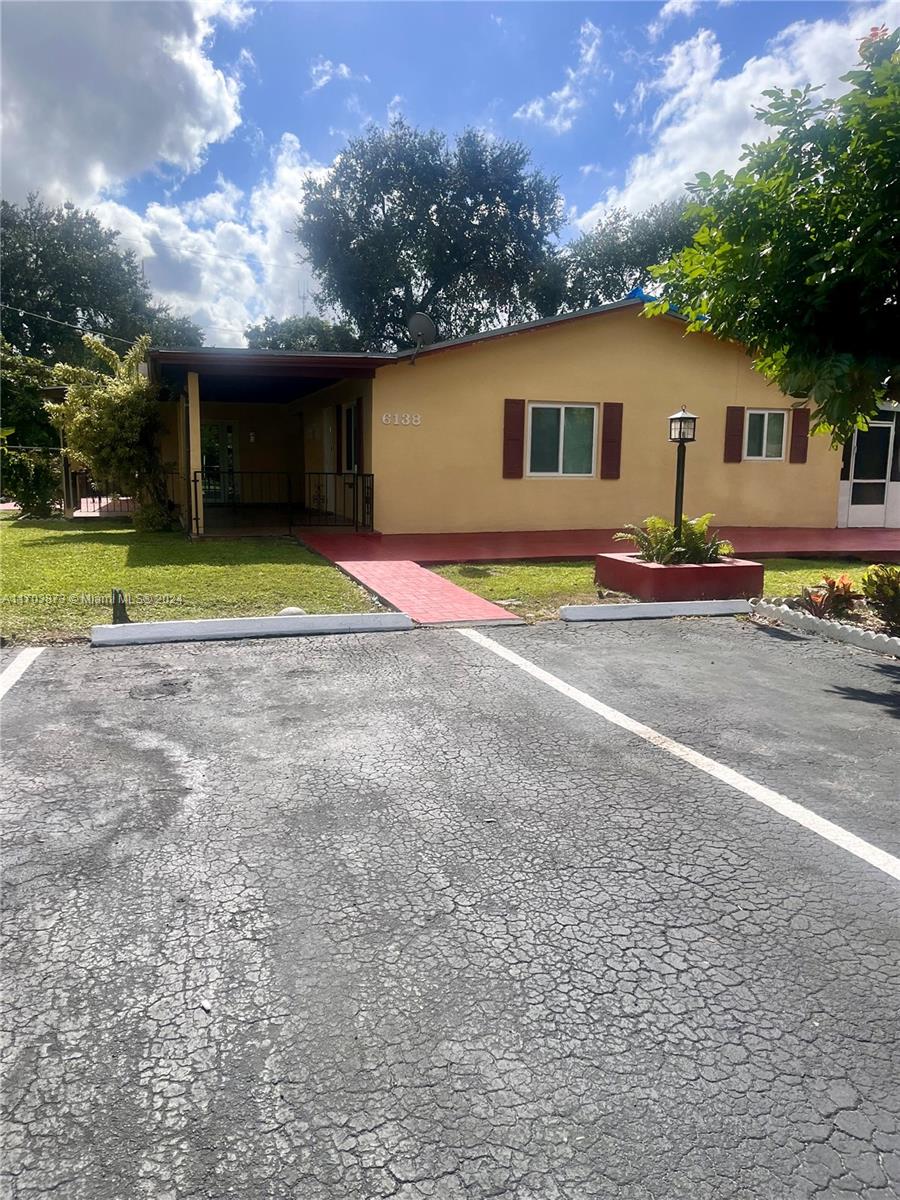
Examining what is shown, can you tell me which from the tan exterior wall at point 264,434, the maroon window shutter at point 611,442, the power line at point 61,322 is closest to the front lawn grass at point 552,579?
the maroon window shutter at point 611,442

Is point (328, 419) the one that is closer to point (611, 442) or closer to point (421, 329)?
point (421, 329)

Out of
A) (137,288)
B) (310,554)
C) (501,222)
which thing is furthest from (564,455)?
(137,288)

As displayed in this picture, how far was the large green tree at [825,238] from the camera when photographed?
5.39 m

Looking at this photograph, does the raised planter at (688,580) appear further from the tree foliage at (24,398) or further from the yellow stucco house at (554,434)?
the tree foliage at (24,398)

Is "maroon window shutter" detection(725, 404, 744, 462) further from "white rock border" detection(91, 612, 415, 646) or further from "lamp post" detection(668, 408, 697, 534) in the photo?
"white rock border" detection(91, 612, 415, 646)

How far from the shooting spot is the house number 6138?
13.4 meters

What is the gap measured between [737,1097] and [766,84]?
6.49 meters

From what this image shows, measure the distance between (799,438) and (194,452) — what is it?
11376 mm

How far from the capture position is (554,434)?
47.4ft

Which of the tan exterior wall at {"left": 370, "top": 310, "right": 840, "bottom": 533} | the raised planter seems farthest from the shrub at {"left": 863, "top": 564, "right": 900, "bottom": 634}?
the tan exterior wall at {"left": 370, "top": 310, "right": 840, "bottom": 533}

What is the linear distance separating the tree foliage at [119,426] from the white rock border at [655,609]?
878 centimetres

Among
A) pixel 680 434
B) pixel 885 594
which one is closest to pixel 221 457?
pixel 680 434

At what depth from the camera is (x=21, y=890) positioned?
281 centimetres

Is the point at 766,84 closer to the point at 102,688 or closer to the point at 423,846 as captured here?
the point at 423,846
